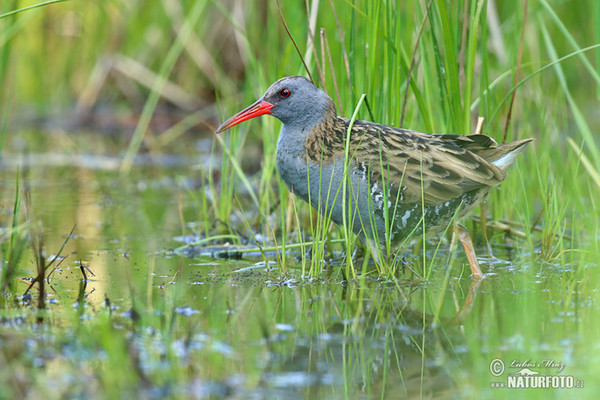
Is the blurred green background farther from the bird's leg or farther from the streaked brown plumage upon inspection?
the streaked brown plumage

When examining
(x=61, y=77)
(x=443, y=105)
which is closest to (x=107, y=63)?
(x=61, y=77)

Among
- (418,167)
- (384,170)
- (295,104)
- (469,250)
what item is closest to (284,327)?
(384,170)

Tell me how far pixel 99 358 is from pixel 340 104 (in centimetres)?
246

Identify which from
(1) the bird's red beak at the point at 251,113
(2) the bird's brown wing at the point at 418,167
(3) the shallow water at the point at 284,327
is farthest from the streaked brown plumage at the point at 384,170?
(3) the shallow water at the point at 284,327

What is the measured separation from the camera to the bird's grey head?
4.34 m

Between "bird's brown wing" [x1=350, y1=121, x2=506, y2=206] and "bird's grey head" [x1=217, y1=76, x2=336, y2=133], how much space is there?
303 mm

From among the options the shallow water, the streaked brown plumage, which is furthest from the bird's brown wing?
the shallow water

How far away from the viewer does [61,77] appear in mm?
9938

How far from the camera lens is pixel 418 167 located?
4.11 meters

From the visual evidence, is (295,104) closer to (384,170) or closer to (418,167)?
(384,170)

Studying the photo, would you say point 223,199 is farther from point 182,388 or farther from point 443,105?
point 182,388
